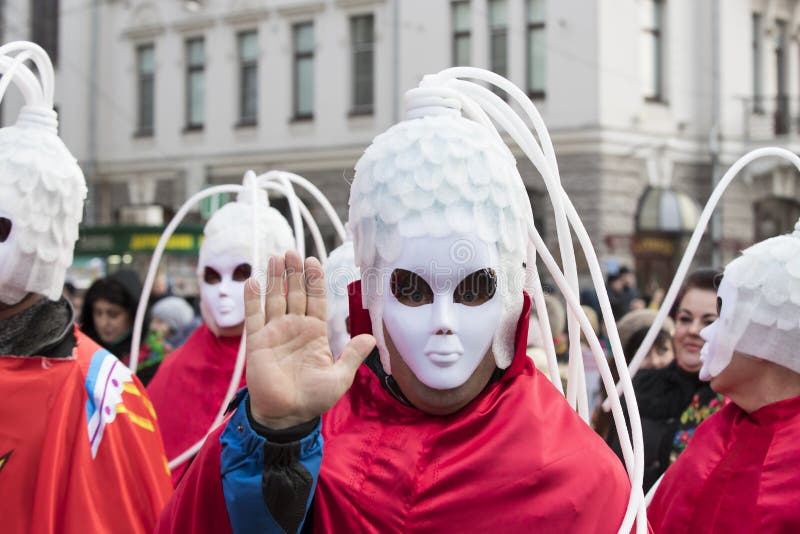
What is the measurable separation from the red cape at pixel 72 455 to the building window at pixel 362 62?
15.1m

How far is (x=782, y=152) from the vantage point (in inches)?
116

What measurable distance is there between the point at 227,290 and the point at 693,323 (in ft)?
6.51

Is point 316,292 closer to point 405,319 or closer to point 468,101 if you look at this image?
point 405,319

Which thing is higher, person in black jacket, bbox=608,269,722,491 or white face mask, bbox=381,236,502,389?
white face mask, bbox=381,236,502,389

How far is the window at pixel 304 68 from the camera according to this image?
18859 mm

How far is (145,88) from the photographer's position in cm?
2114

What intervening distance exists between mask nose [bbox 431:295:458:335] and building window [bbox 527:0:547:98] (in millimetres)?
14523

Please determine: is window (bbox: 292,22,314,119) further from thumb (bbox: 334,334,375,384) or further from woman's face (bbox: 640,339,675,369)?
thumb (bbox: 334,334,375,384)

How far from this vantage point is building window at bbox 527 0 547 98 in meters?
16.3

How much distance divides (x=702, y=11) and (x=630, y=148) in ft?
10.1

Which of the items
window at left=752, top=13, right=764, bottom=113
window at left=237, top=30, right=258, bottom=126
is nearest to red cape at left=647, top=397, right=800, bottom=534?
window at left=752, top=13, right=764, bottom=113

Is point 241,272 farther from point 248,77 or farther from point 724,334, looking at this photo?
point 248,77

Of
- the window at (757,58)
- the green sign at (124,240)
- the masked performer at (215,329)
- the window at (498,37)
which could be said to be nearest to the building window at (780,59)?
the window at (757,58)

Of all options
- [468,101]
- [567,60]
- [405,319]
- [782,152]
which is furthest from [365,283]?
[567,60]
